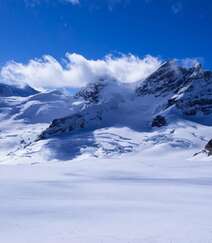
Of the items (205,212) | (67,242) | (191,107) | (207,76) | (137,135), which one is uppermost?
(207,76)

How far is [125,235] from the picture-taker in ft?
42.8

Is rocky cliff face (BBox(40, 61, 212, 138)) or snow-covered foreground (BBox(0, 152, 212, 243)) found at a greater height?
rocky cliff face (BBox(40, 61, 212, 138))

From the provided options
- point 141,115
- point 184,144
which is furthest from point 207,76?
point 184,144

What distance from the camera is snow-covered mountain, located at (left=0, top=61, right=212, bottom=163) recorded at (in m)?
113

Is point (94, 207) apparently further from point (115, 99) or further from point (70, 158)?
point (115, 99)

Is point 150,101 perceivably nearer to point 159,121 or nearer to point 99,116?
point 99,116

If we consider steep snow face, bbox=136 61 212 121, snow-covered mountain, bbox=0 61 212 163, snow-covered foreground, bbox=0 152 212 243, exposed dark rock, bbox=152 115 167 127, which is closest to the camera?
snow-covered foreground, bbox=0 152 212 243

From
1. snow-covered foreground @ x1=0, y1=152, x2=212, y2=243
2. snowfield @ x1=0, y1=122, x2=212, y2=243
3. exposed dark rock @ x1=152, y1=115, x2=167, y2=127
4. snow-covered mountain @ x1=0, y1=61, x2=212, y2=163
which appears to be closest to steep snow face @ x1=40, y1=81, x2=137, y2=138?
snow-covered mountain @ x1=0, y1=61, x2=212, y2=163

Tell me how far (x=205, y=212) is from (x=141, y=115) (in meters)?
139

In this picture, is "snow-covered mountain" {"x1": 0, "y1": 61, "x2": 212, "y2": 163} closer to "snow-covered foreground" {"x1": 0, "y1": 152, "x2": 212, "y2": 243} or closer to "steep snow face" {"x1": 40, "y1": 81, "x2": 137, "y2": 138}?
"steep snow face" {"x1": 40, "y1": 81, "x2": 137, "y2": 138}

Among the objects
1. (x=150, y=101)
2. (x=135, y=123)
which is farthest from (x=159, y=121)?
(x=150, y=101)

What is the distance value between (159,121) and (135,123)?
10567 mm

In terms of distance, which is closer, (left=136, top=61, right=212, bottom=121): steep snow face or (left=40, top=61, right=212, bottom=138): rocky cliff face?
(left=40, top=61, right=212, bottom=138): rocky cliff face

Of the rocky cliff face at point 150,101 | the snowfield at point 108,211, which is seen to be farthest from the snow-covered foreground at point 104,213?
the rocky cliff face at point 150,101
